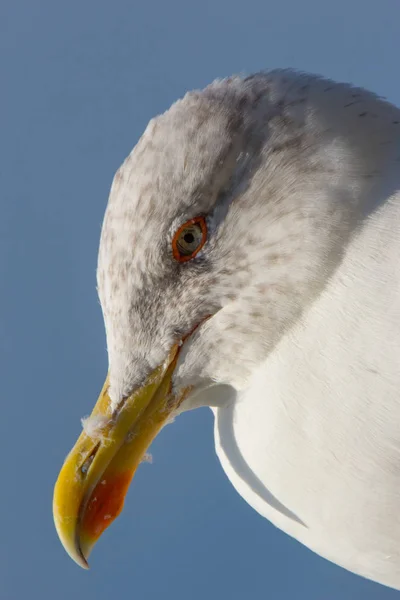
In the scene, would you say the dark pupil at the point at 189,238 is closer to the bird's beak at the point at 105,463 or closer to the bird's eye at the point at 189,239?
the bird's eye at the point at 189,239

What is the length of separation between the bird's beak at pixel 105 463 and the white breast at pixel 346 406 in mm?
155

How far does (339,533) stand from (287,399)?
8.9 inches

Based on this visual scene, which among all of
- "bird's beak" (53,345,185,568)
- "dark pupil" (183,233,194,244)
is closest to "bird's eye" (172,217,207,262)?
"dark pupil" (183,233,194,244)

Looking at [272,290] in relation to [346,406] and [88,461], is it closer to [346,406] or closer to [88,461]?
[346,406]

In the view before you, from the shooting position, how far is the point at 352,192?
105 centimetres

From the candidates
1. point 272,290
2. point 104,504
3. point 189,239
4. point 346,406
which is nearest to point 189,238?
point 189,239

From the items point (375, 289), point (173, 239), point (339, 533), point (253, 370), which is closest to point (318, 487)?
point (339, 533)

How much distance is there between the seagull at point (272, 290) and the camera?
40.7 inches

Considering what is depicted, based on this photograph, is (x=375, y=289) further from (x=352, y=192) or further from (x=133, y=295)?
(x=133, y=295)

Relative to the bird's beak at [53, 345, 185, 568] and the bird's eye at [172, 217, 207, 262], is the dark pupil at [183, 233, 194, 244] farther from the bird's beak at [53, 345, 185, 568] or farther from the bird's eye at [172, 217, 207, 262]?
the bird's beak at [53, 345, 185, 568]

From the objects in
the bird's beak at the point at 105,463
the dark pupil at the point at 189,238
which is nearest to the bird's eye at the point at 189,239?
the dark pupil at the point at 189,238

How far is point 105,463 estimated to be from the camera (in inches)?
44.3

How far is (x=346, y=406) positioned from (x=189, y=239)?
1.04 feet

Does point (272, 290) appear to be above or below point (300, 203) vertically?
below
